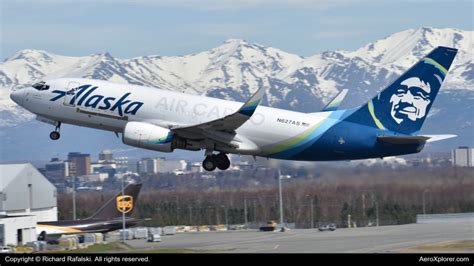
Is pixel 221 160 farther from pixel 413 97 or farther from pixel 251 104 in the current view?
pixel 413 97

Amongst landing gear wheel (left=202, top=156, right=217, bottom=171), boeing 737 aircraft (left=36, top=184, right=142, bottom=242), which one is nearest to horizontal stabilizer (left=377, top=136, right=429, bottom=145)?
landing gear wheel (left=202, top=156, right=217, bottom=171)

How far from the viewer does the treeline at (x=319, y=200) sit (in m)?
69.2

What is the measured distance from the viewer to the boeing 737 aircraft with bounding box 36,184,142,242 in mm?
76125

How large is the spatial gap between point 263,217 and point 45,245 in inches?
1297

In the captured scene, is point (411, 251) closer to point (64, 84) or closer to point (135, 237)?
point (64, 84)

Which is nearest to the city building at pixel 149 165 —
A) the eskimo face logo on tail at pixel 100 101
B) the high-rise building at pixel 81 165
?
the high-rise building at pixel 81 165

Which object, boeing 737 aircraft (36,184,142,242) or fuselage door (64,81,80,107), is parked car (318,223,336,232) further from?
fuselage door (64,81,80,107)

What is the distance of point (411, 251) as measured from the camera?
186 feet

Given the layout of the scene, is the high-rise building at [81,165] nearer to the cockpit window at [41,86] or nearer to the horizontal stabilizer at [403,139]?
the cockpit window at [41,86]

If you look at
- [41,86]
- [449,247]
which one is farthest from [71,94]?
[449,247]

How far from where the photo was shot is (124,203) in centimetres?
7750

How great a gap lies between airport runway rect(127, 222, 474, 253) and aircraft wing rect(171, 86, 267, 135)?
7.16 meters

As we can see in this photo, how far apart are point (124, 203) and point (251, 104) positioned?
943 inches

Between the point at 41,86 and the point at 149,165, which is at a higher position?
the point at 41,86
